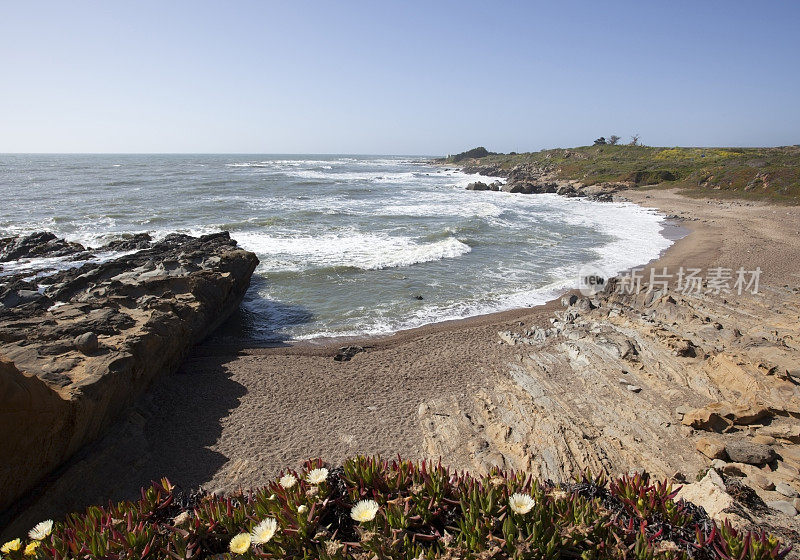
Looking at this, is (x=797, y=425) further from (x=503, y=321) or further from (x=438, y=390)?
(x=503, y=321)

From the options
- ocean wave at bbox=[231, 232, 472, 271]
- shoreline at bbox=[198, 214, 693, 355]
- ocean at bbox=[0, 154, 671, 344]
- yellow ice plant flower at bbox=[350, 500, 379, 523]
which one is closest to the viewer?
yellow ice plant flower at bbox=[350, 500, 379, 523]

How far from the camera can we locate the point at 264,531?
2852mm

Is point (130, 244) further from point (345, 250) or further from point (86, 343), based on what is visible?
point (86, 343)

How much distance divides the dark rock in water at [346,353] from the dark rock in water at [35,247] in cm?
1691

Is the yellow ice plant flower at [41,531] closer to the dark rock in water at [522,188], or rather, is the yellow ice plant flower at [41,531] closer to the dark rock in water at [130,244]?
the dark rock in water at [130,244]

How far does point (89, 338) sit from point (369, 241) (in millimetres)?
17359

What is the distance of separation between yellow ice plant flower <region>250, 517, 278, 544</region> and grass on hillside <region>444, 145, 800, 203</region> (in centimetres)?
4395

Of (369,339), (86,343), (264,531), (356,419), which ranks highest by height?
(264,531)

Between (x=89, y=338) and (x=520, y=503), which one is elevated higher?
(x=520, y=503)

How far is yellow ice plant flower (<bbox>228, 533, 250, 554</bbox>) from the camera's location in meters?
2.75

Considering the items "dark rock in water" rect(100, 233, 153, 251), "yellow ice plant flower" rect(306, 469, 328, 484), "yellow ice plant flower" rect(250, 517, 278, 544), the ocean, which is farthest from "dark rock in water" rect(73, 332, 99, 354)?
"dark rock in water" rect(100, 233, 153, 251)

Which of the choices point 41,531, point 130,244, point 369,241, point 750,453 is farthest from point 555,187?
point 41,531

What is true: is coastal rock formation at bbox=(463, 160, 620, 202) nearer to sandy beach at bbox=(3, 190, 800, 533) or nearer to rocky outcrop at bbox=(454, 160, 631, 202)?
rocky outcrop at bbox=(454, 160, 631, 202)

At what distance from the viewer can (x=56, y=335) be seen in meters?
8.21
